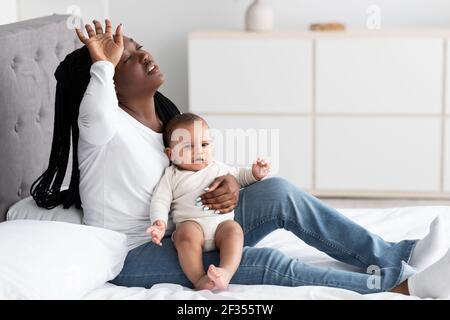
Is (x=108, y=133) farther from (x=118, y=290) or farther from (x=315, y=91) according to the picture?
(x=315, y=91)

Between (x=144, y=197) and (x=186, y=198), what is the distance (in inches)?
4.5

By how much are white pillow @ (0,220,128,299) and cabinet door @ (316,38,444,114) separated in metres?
2.51

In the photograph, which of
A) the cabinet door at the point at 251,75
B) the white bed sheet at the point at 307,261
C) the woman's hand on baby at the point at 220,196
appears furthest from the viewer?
the cabinet door at the point at 251,75

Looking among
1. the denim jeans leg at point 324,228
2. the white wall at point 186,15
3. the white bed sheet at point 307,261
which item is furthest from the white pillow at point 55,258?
the white wall at point 186,15

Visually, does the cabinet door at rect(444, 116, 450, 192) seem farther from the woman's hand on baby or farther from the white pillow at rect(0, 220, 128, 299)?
the white pillow at rect(0, 220, 128, 299)

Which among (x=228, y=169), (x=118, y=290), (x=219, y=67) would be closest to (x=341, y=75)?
(x=219, y=67)

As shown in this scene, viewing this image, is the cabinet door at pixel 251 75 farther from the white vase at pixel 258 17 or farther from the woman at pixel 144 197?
the woman at pixel 144 197

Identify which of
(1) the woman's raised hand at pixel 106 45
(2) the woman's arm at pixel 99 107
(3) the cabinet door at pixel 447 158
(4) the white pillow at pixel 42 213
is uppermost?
(1) the woman's raised hand at pixel 106 45

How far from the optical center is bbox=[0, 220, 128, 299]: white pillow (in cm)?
198

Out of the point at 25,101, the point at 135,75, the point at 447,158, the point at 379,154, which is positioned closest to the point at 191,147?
the point at 135,75

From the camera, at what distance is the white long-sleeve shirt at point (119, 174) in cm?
Result: 234

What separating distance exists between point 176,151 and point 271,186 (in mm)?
271

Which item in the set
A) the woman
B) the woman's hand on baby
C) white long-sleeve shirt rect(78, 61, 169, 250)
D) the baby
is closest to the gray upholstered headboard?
the woman

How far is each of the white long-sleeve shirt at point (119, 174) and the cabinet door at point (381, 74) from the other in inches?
92.7
